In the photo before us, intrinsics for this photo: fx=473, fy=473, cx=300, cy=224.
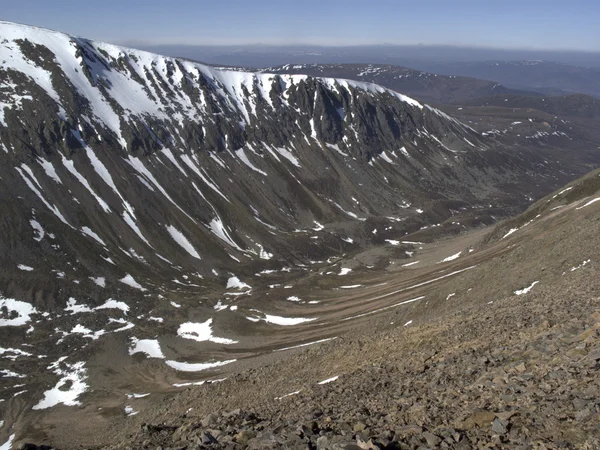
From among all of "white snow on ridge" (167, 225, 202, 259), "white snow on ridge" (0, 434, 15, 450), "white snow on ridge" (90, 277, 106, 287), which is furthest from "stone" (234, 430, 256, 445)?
"white snow on ridge" (167, 225, 202, 259)

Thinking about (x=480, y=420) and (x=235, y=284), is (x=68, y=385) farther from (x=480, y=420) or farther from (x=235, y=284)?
(x=480, y=420)

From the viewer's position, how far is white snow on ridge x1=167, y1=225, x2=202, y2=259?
495ft

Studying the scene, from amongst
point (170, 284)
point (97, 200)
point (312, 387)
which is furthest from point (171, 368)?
point (97, 200)

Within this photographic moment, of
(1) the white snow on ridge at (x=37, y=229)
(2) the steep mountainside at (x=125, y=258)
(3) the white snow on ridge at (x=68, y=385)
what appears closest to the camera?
(3) the white snow on ridge at (x=68, y=385)

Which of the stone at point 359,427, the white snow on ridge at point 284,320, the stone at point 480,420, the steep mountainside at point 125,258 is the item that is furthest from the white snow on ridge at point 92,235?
the stone at point 480,420

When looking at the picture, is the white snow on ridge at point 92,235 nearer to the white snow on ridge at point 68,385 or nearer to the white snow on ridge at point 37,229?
the white snow on ridge at point 37,229

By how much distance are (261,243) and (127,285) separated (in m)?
52.5

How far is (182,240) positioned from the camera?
156m

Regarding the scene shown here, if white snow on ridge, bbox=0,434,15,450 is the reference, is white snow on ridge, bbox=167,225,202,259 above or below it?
above

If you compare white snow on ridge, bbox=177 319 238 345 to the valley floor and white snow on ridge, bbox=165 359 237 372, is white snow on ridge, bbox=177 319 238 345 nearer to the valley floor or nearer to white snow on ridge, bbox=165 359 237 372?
white snow on ridge, bbox=165 359 237 372

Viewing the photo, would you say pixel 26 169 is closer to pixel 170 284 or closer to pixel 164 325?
pixel 170 284

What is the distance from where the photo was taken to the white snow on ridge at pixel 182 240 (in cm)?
15100

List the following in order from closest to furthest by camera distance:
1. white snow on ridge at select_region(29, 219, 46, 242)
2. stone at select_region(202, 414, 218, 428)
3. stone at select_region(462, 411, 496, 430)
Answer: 1. stone at select_region(462, 411, 496, 430)
2. stone at select_region(202, 414, 218, 428)
3. white snow on ridge at select_region(29, 219, 46, 242)

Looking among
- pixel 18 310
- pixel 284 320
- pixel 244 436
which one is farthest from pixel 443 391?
pixel 18 310
